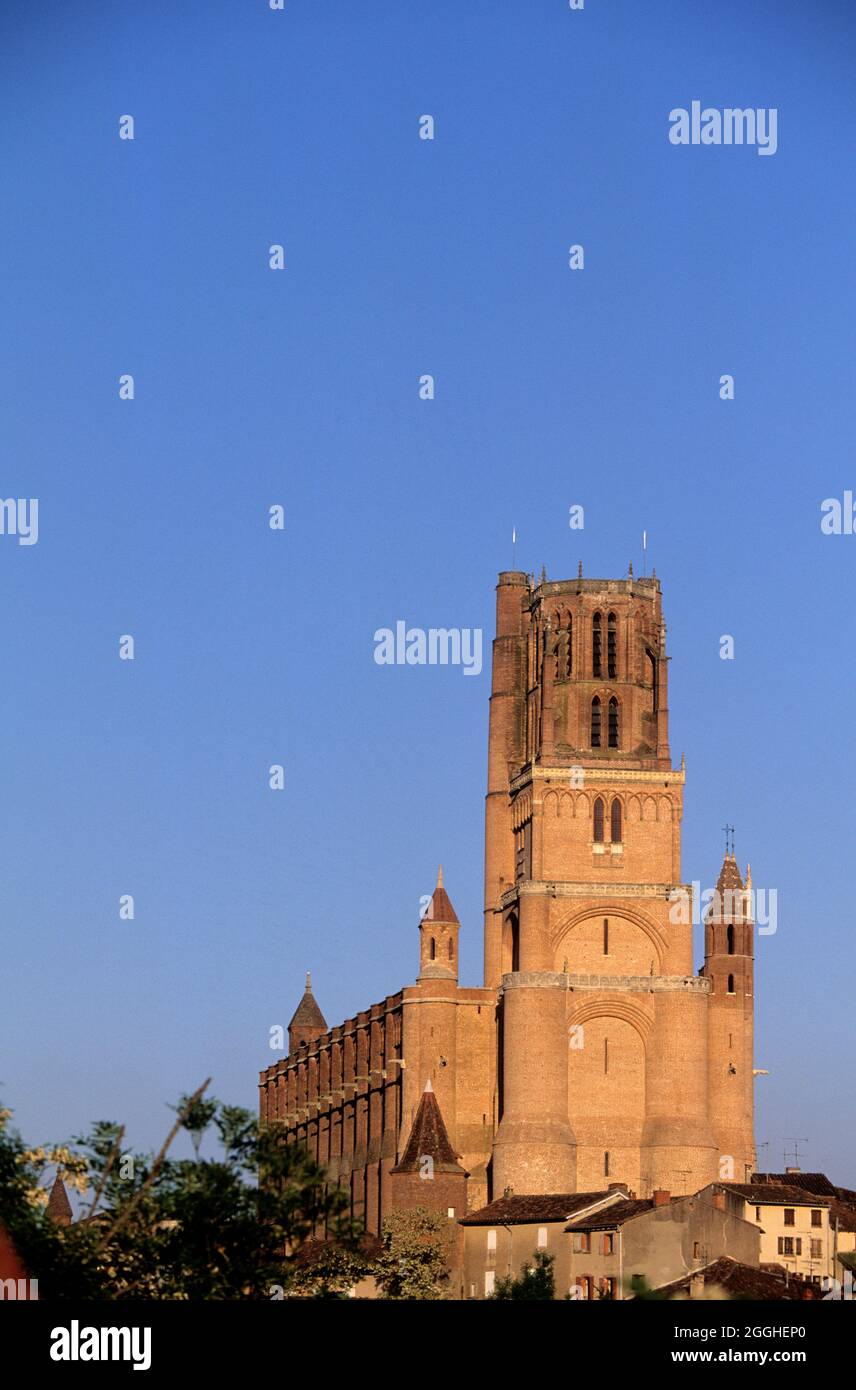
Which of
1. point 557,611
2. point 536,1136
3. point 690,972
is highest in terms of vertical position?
point 557,611

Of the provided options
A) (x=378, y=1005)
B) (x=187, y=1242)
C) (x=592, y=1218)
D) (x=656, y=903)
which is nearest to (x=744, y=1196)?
(x=592, y=1218)

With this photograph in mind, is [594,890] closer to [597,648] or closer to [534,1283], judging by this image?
[597,648]

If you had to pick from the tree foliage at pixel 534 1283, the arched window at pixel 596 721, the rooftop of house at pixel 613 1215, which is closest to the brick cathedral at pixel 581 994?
the arched window at pixel 596 721

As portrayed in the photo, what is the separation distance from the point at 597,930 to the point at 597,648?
12.5m

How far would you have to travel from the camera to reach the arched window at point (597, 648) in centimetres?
11056

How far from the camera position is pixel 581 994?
105 meters

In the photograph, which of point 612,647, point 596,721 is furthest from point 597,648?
point 596,721

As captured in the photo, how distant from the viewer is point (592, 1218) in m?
93.7

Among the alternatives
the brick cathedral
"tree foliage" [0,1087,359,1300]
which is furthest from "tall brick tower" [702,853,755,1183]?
"tree foliage" [0,1087,359,1300]

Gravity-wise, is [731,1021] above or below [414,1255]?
above

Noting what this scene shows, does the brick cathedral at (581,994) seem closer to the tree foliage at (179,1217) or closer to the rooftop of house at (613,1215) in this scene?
the rooftop of house at (613,1215)

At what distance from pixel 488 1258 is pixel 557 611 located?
28.4 meters

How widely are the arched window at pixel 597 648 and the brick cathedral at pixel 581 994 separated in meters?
0.09
